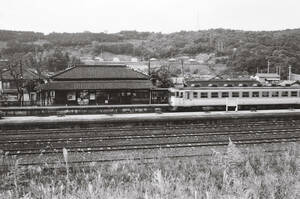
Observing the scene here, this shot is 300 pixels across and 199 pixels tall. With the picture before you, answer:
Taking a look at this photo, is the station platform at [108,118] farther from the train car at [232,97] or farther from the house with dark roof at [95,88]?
the house with dark roof at [95,88]

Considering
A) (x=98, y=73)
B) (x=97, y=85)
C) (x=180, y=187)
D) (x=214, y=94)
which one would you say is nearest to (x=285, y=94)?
(x=214, y=94)

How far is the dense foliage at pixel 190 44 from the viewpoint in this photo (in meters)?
77.4

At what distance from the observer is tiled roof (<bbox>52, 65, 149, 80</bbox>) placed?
35216mm

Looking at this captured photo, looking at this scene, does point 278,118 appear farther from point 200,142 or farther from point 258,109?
point 200,142

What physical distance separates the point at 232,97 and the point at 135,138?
607 inches

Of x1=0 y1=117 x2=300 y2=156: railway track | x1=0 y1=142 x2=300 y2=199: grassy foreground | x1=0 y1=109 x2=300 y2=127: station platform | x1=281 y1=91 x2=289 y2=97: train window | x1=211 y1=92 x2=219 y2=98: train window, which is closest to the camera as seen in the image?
x1=0 y1=142 x2=300 y2=199: grassy foreground

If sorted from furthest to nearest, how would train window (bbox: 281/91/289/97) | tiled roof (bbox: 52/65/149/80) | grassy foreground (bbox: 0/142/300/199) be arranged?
tiled roof (bbox: 52/65/149/80) → train window (bbox: 281/91/289/97) → grassy foreground (bbox: 0/142/300/199)

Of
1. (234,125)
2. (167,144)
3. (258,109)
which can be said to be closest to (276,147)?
(167,144)

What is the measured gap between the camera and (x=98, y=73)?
36.6 metres

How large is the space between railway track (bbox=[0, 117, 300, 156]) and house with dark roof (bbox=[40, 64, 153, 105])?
39.3 ft

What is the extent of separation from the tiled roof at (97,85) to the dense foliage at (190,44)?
47445 millimetres

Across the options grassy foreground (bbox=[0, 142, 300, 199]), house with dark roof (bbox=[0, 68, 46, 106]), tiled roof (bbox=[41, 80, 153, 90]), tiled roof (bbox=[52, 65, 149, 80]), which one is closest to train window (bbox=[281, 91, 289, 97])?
tiled roof (bbox=[41, 80, 153, 90])

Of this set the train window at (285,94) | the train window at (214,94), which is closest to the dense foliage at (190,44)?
Answer: the train window at (285,94)

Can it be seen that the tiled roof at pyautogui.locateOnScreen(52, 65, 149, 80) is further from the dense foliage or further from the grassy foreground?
the dense foliage
